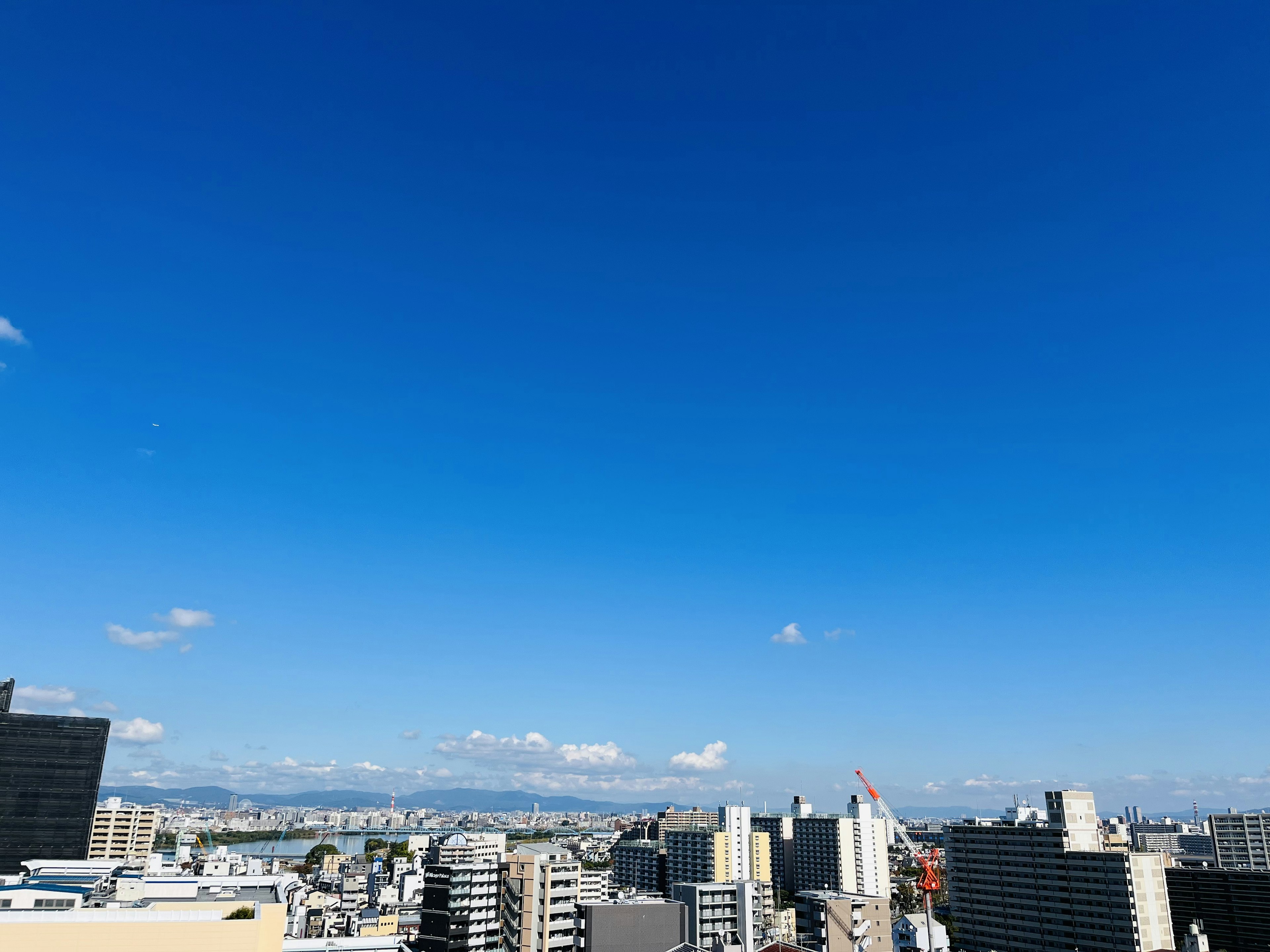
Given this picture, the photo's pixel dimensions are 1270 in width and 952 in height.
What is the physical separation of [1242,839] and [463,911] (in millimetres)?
97359

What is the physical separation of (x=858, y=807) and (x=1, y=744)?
91.2 metres

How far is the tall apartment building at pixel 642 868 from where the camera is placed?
278 feet

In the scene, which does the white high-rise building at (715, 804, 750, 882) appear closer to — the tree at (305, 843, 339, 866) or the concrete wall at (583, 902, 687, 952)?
the concrete wall at (583, 902, 687, 952)

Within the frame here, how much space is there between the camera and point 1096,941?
51.1 metres

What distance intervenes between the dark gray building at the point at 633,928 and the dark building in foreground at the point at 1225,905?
49.3 meters

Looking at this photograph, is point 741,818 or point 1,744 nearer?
point 1,744

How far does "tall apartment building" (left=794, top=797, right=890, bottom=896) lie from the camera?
8919cm

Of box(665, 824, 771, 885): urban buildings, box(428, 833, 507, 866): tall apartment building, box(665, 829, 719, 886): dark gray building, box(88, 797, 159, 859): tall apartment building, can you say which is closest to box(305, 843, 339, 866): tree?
box(88, 797, 159, 859): tall apartment building

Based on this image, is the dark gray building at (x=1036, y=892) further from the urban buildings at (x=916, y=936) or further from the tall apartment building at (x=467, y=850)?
the tall apartment building at (x=467, y=850)

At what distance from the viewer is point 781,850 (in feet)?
336

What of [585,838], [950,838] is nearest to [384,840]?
[585,838]

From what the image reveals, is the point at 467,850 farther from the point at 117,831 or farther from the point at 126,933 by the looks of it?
the point at 117,831

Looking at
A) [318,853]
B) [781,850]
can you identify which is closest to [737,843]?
[781,850]

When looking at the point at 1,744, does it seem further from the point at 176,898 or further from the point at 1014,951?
the point at 1014,951
